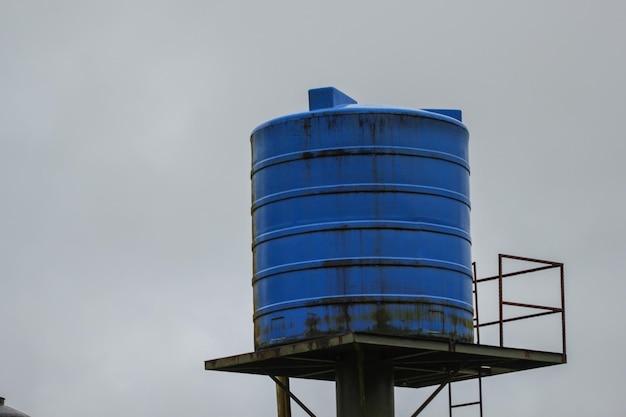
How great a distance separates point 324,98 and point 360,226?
101 inches

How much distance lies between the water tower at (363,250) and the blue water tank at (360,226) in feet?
0.06

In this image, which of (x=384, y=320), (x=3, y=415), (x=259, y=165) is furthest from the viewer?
(x=3, y=415)

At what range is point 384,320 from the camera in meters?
25.2

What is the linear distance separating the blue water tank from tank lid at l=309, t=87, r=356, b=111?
2 centimetres

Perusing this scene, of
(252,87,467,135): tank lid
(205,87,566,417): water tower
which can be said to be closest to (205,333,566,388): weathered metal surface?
(205,87,566,417): water tower

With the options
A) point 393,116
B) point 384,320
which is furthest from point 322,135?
point 384,320

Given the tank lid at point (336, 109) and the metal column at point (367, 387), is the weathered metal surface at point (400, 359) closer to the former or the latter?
the metal column at point (367, 387)

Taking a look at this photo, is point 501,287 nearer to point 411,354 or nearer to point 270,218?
point 411,354

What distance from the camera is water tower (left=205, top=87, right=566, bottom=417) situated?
25312mm

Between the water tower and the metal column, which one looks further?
the metal column

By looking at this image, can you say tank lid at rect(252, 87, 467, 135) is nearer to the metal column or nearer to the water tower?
the water tower

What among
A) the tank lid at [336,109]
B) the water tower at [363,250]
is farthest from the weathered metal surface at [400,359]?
the tank lid at [336,109]

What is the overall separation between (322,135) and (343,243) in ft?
6.53

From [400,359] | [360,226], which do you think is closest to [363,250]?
[360,226]
